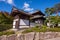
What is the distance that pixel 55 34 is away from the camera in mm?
20969

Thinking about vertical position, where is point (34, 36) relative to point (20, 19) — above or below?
below

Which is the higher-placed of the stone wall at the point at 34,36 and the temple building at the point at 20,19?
the temple building at the point at 20,19

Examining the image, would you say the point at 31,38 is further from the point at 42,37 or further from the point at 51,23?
the point at 51,23

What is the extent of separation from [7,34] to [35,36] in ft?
13.1

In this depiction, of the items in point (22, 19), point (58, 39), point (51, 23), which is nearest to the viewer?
point (58, 39)

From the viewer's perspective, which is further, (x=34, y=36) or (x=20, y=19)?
(x=20, y=19)

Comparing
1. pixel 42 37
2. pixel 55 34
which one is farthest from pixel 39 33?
pixel 55 34

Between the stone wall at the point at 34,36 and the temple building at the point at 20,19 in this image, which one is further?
the temple building at the point at 20,19

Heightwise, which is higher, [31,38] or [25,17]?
[25,17]

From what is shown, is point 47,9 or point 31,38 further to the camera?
point 47,9

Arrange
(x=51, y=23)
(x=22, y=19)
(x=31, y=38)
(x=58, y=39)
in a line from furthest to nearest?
(x=51, y=23) < (x=22, y=19) < (x=31, y=38) < (x=58, y=39)

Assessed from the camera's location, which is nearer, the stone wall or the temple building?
the stone wall

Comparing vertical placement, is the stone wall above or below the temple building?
below

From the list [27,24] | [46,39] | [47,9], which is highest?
[47,9]
